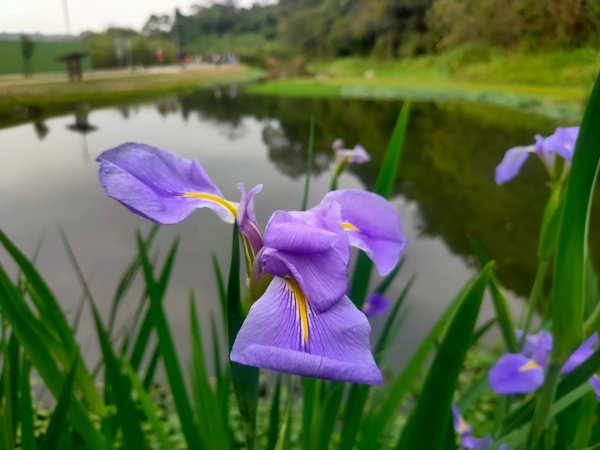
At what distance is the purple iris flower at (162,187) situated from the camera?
0.68 ft

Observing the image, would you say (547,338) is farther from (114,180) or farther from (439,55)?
(439,55)

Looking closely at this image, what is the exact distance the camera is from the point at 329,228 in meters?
0.22

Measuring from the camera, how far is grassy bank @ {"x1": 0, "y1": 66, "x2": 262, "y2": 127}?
0.46m

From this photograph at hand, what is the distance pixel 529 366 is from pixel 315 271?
0.33m

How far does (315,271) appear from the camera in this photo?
0.21m

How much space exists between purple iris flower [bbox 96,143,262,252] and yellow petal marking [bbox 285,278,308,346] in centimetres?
4

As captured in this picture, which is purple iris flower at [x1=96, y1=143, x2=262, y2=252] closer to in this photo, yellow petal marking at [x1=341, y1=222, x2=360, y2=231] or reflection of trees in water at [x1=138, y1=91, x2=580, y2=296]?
yellow petal marking at [x1=341, y1=222, x2=360, y2=231]

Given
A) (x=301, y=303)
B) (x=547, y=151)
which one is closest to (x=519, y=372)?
(x=547, y=151)

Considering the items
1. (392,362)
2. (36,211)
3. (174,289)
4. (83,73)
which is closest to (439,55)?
(392,362)

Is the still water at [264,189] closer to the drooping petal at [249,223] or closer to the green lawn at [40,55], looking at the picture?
the green lawn at [40,55]

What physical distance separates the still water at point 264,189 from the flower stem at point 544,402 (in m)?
0.36

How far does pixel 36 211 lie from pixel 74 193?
7 centimetres

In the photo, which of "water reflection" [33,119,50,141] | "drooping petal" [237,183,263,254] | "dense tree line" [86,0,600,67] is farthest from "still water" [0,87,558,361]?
"drooping petal" [237,183,263,254]

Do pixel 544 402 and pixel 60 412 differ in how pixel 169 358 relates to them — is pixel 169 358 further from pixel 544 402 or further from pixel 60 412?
pixel 544 402
